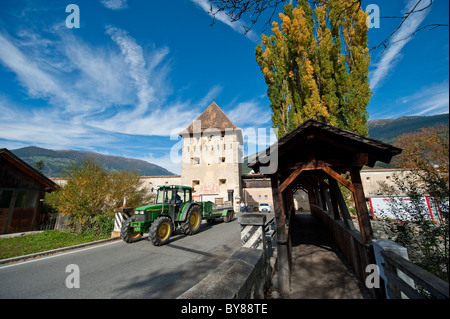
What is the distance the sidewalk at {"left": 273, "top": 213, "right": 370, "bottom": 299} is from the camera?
3.27 metres

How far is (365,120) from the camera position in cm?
1110

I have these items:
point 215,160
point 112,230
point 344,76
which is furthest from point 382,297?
point 215,160

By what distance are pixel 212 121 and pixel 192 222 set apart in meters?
18.7

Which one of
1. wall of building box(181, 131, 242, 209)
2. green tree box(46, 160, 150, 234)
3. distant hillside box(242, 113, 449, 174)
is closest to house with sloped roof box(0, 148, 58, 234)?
green tree box(46, 160, 150, 234)

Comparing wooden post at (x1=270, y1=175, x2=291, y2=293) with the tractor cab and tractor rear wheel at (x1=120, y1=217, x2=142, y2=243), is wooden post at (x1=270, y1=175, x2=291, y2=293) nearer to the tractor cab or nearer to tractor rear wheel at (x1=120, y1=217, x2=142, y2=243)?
the tractor cab

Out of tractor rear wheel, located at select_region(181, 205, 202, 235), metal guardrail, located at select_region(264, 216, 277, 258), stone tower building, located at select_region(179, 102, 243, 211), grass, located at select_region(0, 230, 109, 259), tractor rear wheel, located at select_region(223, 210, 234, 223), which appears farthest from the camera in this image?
stone tower building, located at select_region(179, 102, 243, 211)

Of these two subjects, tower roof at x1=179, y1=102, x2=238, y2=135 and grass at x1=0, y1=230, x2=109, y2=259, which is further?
tower roof at x1=179, y1=102, x2=238, y2=135

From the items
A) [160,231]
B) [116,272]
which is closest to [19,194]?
[160,231]

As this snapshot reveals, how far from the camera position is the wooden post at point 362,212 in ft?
10.7

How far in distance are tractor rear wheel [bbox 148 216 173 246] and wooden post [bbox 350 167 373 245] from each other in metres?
6.48

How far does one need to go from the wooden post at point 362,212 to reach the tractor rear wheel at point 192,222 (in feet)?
23.2

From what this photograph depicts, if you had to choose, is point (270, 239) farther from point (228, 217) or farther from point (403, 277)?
point (228, 217)

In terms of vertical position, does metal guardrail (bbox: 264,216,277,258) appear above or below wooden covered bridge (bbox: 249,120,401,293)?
below

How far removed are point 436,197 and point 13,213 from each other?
1633 cm
